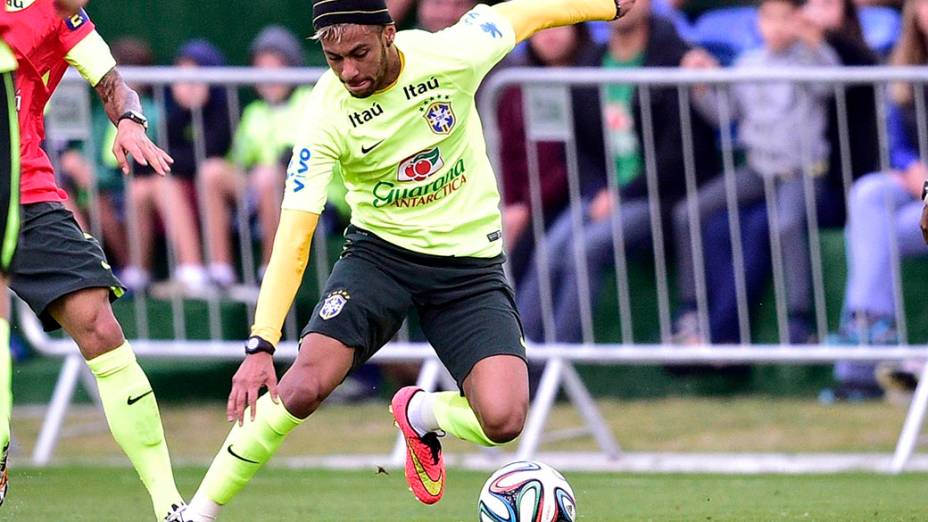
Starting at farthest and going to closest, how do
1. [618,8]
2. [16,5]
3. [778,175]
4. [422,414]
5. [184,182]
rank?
[184,182]
[778,175]
[422,414]
[618,8]
[16,5]

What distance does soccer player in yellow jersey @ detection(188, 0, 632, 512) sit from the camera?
23.5ft

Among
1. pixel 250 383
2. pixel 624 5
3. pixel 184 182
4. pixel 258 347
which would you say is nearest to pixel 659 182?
pixel 184 182

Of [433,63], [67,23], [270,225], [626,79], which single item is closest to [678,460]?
[626,79]

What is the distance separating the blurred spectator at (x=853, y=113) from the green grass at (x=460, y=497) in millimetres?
2000

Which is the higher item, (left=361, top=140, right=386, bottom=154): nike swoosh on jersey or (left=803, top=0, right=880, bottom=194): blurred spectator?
(left=361, top=140, right=386, bottom=154): nike swoosh on jersey

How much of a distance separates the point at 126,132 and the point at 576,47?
5164mm

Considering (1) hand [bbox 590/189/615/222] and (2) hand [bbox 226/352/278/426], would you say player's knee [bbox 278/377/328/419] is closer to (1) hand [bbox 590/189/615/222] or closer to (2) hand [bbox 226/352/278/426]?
(2) hand [bbox 226/352/278/426]

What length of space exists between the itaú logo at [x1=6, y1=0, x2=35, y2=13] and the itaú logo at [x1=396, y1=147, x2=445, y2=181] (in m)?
1.58

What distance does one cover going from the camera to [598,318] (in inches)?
444

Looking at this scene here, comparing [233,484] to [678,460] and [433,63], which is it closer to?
[433,63]

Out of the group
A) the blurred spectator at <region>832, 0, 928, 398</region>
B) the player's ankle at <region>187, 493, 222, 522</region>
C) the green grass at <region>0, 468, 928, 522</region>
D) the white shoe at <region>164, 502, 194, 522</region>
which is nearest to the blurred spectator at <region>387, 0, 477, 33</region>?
the blurred spectator at <region>832, 0, 928, 398</region>

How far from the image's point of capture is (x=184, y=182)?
471 inches

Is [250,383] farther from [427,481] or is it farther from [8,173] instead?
[427,481]

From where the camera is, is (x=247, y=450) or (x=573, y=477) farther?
(x=573, y=477)
